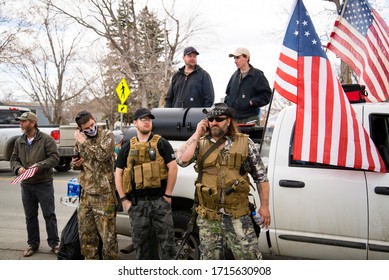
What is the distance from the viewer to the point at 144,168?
3.72 meters

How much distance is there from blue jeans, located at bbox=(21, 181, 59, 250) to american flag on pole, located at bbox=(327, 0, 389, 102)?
3887mm

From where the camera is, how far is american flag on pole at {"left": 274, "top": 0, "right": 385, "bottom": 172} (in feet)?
11.5

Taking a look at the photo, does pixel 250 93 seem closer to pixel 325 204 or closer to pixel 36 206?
pixel 325 204

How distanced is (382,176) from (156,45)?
21.4 m

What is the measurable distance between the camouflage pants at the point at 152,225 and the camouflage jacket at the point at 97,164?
598 mm

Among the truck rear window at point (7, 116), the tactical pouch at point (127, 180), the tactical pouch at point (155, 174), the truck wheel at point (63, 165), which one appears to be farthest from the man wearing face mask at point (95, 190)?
the truck rear window at point (7, 116)

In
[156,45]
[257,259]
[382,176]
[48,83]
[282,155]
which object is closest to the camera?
[257,259]

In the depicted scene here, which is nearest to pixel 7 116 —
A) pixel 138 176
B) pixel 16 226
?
pixel 16 226

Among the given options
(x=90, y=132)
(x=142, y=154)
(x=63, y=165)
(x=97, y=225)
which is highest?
(x=90, y=132)

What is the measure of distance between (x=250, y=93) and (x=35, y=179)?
288cm

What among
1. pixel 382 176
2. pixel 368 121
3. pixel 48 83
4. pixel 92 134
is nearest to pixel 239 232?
pixel 382 176

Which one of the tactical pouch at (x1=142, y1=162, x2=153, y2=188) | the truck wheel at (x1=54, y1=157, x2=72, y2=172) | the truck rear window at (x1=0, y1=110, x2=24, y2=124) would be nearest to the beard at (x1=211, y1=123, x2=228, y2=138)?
the tactical pouch at (x1=142, y1=162, x2=153, y2=188)

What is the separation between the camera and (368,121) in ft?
12.0
